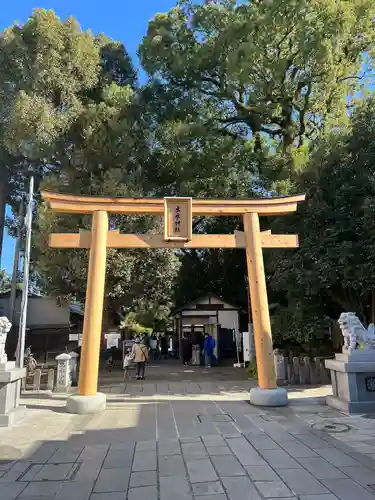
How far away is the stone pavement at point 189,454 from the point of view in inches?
166

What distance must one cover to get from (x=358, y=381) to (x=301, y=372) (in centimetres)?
451

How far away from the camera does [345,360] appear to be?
833cm

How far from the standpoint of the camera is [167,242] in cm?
999

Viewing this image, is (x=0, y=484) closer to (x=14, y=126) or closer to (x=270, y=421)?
(x=270, y=421)

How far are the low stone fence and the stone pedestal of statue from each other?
4.18m

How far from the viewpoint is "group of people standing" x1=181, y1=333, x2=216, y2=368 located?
19141 mm

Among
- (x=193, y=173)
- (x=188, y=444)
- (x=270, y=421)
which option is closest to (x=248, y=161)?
(x=193, y=173)

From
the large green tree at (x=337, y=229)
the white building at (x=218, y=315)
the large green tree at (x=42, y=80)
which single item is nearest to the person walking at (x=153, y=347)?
the white building at (x=218, y=315)

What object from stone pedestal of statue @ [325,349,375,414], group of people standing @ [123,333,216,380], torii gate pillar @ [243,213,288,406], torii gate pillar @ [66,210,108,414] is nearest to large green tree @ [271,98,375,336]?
torii gate pillar @ [243,213,288,406]

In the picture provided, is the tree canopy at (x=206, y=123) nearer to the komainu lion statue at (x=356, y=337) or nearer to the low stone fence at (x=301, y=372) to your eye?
the low stone fence at (x=301, y=372)

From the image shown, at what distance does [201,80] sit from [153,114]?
2.68 m

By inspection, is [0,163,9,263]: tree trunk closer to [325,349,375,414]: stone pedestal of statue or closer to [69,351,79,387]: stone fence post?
[69,351,79,387]: stone fence post

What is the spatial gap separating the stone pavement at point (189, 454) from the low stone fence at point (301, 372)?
3079 mm

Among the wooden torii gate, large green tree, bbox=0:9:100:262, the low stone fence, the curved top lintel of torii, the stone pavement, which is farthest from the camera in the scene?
large green tree, bbox=0:9:100:262
